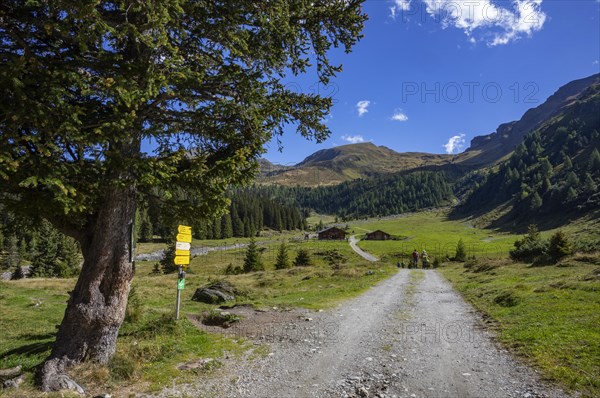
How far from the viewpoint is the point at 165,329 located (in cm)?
1118

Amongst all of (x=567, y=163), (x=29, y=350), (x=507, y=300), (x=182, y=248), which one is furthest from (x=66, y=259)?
(x=567, y=163)

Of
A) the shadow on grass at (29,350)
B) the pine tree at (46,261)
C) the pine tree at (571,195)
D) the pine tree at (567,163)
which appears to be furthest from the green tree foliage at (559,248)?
the pine tree at (567,163)

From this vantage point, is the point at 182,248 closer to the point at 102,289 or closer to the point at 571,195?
the point at 102,289

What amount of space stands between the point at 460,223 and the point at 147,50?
209937 millimetres

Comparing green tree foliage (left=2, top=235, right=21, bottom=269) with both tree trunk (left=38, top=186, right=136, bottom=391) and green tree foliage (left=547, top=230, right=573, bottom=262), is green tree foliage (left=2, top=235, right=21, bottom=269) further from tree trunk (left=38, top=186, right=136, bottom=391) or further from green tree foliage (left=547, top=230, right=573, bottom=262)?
green tree foliage (left=547, top=230, right=573, bottom=262)

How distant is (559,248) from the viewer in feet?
97.6

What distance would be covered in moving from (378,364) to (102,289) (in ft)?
23.0

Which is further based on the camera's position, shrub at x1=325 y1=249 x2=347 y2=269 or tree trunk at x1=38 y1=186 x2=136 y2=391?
shrub at x1=325 y1=249 x2=347 y2=269

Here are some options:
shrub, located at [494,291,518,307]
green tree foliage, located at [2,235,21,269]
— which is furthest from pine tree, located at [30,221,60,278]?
shrub, located at [494,291,518,307]

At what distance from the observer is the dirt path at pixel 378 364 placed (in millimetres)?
7156

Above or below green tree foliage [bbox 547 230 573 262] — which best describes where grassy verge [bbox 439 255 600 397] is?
below

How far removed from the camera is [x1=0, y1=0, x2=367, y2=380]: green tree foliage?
621cm

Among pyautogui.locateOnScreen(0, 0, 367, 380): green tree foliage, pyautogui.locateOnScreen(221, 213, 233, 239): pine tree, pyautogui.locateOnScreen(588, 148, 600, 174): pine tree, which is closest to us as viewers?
pyautogui.locateOnScreen(0, 0, 367, 380): green tree foliage

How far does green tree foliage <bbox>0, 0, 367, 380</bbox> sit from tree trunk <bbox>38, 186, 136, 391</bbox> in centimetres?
3
